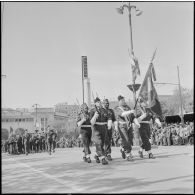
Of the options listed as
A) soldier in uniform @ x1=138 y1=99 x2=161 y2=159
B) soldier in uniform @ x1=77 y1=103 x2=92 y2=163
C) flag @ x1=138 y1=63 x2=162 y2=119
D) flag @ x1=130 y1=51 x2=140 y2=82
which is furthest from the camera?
flag @ x1=130 y1=51 x2=140 y2=82

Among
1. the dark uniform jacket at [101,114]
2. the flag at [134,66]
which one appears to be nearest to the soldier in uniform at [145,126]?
the dark uniform jacket at [101,114]

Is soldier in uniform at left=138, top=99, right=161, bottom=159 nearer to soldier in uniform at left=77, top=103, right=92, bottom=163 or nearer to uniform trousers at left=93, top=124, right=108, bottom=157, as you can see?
uniform trousers at left=93, top=124, right=108, bottom=157

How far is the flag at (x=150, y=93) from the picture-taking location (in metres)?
11.5

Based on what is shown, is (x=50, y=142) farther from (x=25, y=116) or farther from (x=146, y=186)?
(x=25, y=116)

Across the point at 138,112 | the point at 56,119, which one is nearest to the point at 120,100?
the point at 138,112

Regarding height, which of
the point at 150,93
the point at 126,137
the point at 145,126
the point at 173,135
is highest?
the point at 150,93

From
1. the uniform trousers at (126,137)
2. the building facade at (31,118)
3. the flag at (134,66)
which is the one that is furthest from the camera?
the building facade at (31,118)

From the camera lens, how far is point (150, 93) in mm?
11602

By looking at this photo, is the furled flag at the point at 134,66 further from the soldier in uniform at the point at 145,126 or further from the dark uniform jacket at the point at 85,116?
the dark uniform jacket at the point at 85,116

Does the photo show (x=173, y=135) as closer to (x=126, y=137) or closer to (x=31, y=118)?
(x=126, y=137)

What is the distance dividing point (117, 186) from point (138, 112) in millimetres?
5965

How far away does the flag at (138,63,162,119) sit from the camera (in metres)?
11.5

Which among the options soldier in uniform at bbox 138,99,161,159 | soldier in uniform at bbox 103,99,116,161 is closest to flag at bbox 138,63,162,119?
soldier in uniform at bbox 138,99,161,159

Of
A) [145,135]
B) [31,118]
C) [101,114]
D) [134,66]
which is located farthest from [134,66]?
[31,118]
